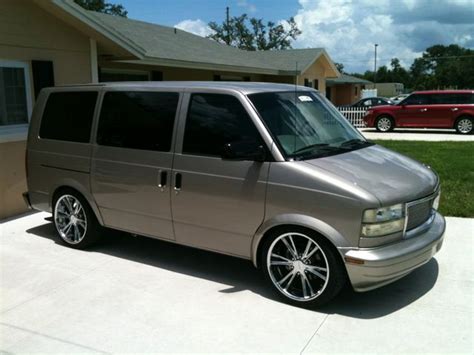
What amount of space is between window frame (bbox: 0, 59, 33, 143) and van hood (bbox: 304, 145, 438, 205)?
5108mm

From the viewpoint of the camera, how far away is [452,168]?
10492 mm

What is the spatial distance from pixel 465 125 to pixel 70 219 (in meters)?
18.6

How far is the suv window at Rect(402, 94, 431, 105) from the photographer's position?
20.7 metres

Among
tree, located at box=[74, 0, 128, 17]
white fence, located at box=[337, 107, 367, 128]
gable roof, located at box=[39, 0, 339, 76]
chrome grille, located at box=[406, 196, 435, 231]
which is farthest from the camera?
tree, located at box=[74, 0, 128, 17]

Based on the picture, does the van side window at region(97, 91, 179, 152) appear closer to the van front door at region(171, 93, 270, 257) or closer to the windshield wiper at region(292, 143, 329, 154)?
the van front door at region(171, 93, 270, 257)

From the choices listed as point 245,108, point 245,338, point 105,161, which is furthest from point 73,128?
point 245,338

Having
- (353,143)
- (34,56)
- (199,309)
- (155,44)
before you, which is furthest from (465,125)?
(199,309)

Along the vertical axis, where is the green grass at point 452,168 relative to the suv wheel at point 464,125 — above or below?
below

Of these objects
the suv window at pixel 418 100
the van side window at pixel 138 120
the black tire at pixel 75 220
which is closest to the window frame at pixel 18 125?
the black tire at pixel 75 220

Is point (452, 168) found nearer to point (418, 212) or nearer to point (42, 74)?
point (418, 212)

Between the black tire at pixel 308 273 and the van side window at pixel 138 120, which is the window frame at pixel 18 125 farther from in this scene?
the black tire at pixel 308 273

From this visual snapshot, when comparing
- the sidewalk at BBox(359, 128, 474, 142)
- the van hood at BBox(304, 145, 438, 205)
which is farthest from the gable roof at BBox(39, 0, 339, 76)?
the sidewalk at BBox(359, 128, 474, 142)

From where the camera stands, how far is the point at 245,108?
4.47 meters

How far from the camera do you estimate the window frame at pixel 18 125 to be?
23.9ft
